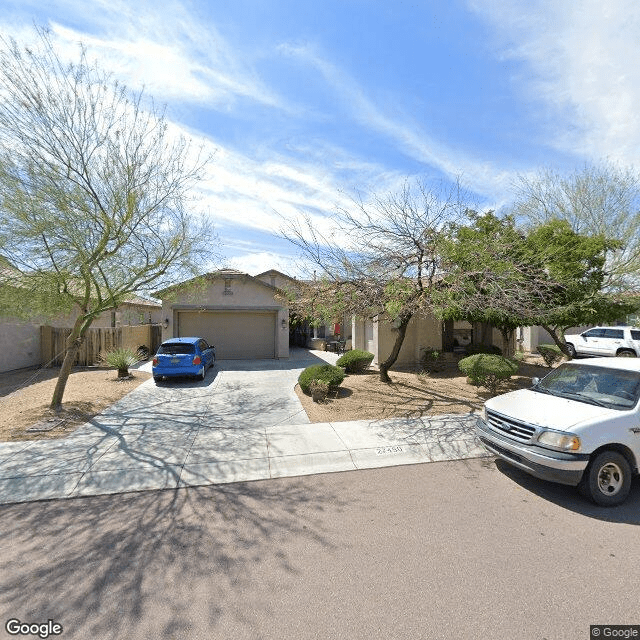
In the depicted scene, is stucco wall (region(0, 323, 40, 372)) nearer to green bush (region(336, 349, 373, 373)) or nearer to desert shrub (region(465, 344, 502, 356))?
green bush (region(336, 349, 373, 373))

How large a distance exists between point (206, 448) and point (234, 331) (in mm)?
11348

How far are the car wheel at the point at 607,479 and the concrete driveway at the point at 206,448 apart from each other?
1827 mm

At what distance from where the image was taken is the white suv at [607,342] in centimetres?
A: 1606

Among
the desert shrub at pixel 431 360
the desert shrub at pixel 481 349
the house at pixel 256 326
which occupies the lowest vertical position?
the desert shrub at pixel 431 360

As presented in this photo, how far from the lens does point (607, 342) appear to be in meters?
17.0

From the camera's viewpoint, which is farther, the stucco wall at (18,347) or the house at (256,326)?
the house at (256,326)

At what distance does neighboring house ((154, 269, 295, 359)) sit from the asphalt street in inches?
479

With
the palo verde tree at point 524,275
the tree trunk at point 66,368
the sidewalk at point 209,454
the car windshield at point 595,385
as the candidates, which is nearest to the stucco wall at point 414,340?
the palo verde tree at point 524,275

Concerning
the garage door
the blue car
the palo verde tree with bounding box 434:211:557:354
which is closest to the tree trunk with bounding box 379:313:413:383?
the palo verde tree with bounding box 434:211:557:354

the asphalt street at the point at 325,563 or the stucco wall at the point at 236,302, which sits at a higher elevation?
the stucco wall at the point at 236,302

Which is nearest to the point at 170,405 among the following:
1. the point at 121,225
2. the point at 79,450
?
the point at 79,450

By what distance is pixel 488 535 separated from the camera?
137 inches

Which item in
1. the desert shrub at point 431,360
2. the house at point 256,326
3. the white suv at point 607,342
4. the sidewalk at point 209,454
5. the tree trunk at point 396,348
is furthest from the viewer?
the white suv at point 607,342

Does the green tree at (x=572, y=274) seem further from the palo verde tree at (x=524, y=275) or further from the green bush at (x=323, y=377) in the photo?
the green bush at (x=323, y=377)
